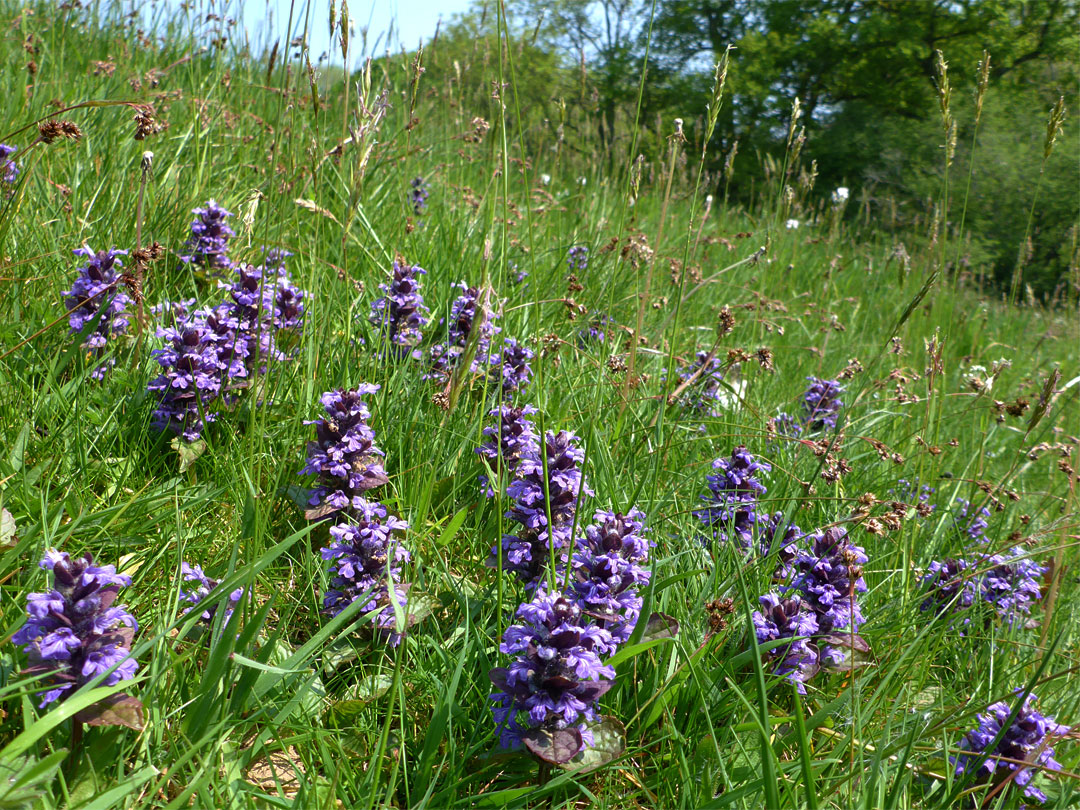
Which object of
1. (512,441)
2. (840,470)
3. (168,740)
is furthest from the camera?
(840,470)

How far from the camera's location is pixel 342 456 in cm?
174

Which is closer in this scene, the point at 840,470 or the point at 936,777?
the point at 936,777

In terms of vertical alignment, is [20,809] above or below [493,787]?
above

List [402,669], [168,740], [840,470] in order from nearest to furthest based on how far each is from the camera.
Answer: [168,740]
[402,669]
[840,470]

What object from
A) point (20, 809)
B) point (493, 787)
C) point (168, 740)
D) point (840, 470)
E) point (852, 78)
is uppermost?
point (852, 78)

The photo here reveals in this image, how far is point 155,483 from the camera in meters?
1.96

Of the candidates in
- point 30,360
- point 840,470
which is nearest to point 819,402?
point 840,470

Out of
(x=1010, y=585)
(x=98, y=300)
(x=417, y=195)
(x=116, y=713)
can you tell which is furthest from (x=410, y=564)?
(x=417, y=195)

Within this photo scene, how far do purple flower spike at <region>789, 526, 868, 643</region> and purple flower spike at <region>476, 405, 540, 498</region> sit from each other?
0.70 m

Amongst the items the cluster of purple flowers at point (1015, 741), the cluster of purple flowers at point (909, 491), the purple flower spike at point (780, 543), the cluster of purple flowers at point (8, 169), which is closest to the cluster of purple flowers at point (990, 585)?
the cluster of purple flowers at point (909, 491)

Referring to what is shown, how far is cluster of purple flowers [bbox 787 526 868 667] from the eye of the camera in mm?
1698

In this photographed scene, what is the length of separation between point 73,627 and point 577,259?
2.95 m

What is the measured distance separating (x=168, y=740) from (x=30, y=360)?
126cm

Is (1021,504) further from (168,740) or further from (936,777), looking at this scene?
(168,740)
